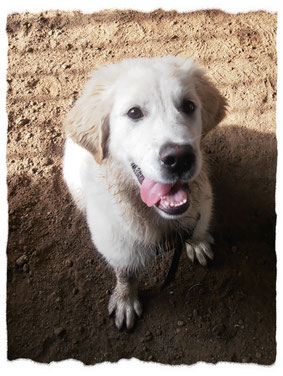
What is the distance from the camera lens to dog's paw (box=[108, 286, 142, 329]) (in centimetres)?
236

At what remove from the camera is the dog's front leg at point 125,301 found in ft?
7.72

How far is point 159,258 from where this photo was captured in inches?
100

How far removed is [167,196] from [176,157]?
0.27 metres

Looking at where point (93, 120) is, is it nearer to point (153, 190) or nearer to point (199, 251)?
point (153, 190)

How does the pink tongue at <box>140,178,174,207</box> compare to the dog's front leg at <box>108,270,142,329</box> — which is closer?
the pink tongue at <box>140,178,174,207</box>

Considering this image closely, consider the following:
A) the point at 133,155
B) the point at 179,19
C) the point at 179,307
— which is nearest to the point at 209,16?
the point at 179,19

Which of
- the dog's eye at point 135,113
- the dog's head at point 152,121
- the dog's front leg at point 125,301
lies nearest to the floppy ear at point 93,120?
the dog's head at point 152,121

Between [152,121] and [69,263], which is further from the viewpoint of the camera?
[69,263]

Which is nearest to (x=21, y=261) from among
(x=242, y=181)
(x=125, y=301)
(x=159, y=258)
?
(x=125, y=301)

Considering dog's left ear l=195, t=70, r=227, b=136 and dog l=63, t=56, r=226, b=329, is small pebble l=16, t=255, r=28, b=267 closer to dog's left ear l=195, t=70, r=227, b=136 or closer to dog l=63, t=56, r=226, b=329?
dog l=63, t=56, r=226, b=329

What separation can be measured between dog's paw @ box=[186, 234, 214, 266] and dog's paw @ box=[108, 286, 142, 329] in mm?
522

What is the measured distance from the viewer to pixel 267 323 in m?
2.28

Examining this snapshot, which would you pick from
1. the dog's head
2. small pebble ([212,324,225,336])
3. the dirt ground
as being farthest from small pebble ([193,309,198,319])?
the dog's head

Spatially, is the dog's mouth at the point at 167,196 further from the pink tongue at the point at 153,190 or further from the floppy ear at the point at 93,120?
the floppy ear at the point at 93,120
